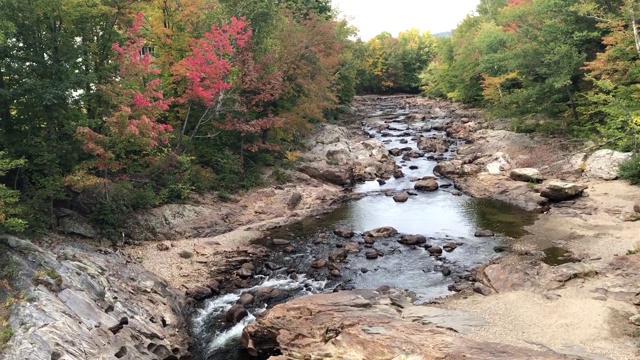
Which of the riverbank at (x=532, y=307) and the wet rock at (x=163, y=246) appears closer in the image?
the riverbank at (x=532, y=307)

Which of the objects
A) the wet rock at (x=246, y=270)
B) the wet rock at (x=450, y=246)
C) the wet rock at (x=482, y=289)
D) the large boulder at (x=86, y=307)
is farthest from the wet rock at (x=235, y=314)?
the wet rock at (x=450, y=246)

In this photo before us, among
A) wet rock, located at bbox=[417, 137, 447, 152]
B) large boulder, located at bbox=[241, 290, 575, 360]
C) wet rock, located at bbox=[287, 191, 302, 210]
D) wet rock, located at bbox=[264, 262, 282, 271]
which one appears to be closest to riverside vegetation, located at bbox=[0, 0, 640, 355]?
wet rock, located at bbox=[287, 191, 302, 210]

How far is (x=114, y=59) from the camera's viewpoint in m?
20.1

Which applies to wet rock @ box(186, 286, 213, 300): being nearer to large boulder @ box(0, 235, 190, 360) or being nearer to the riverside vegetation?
large boulder @ box(0, 235, 190, 360)

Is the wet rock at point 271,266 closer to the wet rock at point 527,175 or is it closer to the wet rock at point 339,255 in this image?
the wet rock at point 339,255

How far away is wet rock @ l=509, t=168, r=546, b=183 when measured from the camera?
28844 millimetres

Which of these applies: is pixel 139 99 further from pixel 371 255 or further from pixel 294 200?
pixel 371 255

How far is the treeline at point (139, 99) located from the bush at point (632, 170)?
2005 cm

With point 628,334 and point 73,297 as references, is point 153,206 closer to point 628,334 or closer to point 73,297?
point 73,297

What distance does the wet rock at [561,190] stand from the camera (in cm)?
2525

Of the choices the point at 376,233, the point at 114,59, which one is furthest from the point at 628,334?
the point at 114,59

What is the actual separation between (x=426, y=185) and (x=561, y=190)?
8.62 m

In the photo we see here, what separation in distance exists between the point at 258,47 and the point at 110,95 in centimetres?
1137

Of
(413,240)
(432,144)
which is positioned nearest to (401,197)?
(413,240)
